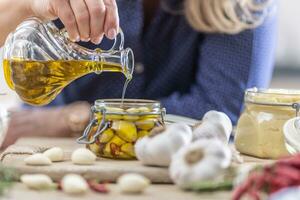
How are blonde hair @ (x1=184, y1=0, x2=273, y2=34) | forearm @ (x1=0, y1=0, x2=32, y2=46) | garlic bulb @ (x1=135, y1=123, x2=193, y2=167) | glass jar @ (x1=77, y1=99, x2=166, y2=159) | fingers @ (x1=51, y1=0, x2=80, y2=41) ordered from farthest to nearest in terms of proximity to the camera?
blonde hair @ (x1=184, y1=0, x2=273, y2=34) < forearm @ (x1=0, y1=0, x2=32, y2=46) < fingers @ (x1=51, y1=0, x2=80, y2=41) < glass jar @ (x1=77, y1=99, x2=166, y2=159) < garlic bulb @ (x1=135, y1=123, x2=193, y2=167)

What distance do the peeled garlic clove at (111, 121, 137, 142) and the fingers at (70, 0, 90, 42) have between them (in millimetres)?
178

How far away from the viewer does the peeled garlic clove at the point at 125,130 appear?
0.86m

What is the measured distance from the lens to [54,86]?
945 mm

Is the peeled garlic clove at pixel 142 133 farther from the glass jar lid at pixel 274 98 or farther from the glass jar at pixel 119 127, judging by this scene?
the glass jar lid at pixel 274 98

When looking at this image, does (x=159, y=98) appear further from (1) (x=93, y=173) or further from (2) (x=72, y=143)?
(1) (x=93, y=173)

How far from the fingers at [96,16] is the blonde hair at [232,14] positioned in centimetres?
61

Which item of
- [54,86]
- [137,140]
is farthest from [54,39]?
[137,140]

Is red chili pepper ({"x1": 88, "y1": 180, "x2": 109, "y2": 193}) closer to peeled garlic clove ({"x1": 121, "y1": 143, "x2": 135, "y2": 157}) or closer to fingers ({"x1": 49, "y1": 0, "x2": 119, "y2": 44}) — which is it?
peeled garlic clove ({"x1": 121, "y1": 143, "x2": 135, "y2": 157})

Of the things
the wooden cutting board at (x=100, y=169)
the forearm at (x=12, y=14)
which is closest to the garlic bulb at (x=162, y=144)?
the wooden cutting board at (x=100, y=169)

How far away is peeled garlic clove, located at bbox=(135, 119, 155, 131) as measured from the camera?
0.87 meters

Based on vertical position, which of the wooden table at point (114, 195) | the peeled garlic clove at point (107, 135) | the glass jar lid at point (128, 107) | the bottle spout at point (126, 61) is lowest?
the wooden table at point (114, 195)

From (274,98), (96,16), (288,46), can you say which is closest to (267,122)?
(274,98)

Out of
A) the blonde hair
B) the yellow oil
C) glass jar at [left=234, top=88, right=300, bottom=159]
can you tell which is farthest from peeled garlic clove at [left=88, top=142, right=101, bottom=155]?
the blonde hair

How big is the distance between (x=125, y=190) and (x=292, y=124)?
29cm
